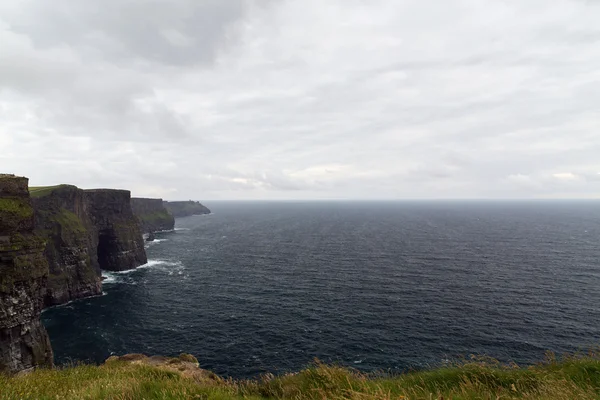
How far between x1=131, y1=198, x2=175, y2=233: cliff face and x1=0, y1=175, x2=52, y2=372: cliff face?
120 metres

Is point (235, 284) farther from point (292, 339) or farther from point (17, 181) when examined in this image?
point (17, 181)

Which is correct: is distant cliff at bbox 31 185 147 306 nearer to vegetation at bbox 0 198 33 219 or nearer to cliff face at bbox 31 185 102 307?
cliff face at bbox 31 185 102 307

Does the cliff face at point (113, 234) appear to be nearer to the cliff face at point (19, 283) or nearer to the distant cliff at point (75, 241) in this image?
the distant cliff at point (75, 241)

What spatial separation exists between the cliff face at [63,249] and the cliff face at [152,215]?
8910cm

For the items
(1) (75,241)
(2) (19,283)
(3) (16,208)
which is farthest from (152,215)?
(2) (19,283)

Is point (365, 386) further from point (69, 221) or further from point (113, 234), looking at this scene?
point (113, 234)

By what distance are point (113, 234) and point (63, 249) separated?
26270 mm

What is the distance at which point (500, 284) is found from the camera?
67.5 m

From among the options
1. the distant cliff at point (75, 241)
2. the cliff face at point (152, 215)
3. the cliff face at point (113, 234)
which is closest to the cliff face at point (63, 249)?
the distant cliff at point (75, 241)

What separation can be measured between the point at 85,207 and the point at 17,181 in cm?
4400

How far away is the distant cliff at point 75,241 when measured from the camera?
62469 millimetres

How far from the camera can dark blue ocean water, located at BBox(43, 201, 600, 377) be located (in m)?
41.7

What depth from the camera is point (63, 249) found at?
6425cm

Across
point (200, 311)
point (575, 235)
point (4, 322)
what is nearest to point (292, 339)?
point (200, 311)
